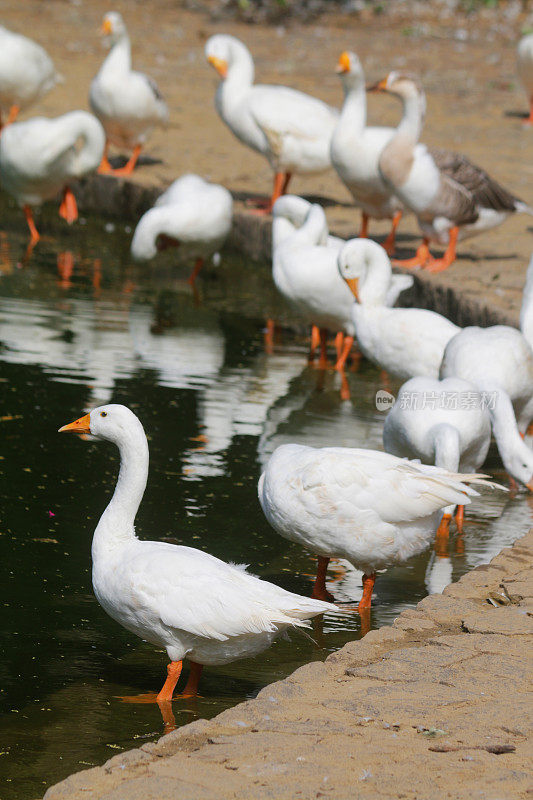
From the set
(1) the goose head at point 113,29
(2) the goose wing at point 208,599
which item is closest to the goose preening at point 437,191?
(1) the goose head at point 113,29

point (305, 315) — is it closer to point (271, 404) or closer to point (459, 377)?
point (271, 404)

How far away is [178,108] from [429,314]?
9.37m

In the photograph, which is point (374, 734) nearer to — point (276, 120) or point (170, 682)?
point (170, 682)

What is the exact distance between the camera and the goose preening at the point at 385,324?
6.87 m

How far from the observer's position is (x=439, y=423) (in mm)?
5539

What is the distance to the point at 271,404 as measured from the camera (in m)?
7.37

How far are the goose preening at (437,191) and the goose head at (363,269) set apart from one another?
1.89 meters

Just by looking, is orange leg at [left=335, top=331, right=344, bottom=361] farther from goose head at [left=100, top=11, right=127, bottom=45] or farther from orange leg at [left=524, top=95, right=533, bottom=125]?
orange leg at [left=524, top=95, right=533, bottom=125]

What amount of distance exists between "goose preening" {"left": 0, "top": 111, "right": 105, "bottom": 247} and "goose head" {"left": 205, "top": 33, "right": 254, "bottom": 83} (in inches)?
53.3

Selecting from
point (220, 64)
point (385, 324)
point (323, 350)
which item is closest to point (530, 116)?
point (220, 64)

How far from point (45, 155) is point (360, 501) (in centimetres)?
698

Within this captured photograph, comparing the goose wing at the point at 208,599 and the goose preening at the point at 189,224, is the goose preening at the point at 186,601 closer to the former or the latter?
the goose wing at the point at 208,599

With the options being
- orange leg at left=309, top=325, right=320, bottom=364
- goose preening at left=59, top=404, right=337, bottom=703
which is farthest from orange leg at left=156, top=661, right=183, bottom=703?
orange leg at left=309, top=325, right=320, bottom=364

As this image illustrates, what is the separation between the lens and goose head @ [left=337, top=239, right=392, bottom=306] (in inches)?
288
